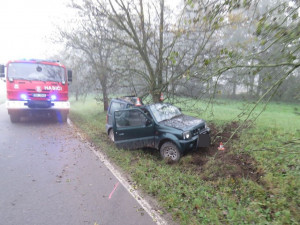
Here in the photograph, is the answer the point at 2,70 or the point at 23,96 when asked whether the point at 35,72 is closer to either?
the point at 23,96

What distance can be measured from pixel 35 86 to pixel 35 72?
0.73 metres

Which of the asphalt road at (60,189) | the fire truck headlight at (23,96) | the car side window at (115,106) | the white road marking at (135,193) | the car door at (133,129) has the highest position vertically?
the fire truck headlight at (23,96)

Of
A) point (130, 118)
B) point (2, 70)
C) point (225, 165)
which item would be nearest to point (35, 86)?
point (2, 70)

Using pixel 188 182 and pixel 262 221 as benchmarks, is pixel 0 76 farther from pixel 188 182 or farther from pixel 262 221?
pixel 262 221

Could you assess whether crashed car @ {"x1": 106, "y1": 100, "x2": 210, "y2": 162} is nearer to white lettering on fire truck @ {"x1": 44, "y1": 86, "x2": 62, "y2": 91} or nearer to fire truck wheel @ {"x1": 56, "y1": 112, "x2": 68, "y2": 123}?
white lettering on fire truck @ {"x1": 44, "y1": 86, "x2": 62, "y2": 91}

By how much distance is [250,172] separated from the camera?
4.82 m

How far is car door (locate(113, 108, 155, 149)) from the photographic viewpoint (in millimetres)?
6247

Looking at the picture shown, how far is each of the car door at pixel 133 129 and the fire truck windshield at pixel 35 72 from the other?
5.53 meters

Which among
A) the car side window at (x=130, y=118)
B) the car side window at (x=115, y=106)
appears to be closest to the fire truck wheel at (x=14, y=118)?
the car side window at (x=115, y=106)

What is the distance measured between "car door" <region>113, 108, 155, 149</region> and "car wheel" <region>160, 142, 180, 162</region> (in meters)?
0.40

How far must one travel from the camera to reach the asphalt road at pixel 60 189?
342 centimetres

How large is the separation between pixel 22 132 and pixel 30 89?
7.16 feet

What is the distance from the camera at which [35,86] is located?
1010 centimetres

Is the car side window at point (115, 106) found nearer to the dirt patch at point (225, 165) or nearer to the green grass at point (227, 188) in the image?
the green grass at point (227, 188)
